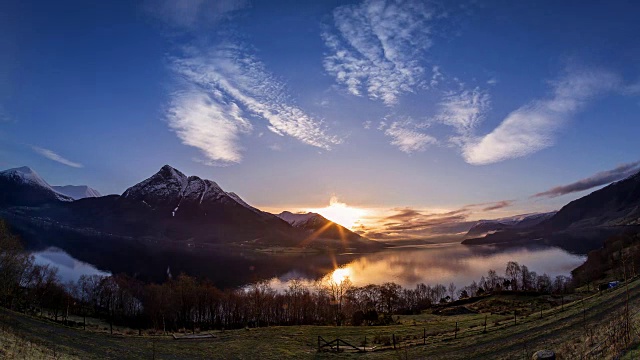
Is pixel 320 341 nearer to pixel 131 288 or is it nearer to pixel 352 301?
pixel 352 301

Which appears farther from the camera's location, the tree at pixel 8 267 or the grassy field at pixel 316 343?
the tree at pixel 8 267

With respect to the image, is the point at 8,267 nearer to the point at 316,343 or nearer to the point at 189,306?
the point at 189,306

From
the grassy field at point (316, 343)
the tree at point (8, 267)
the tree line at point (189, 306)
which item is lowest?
the tree line at point (189, 306)

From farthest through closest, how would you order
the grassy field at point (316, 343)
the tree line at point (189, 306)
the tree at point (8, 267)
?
the tree line at point (189, 306) < the tree at point (8, 267) < the grassy field at point (316, 343)

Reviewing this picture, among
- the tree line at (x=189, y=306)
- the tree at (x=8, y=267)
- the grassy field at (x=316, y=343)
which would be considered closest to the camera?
the grassy field at (x=316, y=343)

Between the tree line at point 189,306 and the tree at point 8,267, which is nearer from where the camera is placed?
the tree at point 8,267

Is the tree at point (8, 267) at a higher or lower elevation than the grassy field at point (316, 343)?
higher

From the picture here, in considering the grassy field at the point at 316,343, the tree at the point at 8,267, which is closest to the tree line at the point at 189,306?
the tree at the point at 8,267

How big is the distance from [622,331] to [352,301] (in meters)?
138

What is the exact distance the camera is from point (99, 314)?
398 ft

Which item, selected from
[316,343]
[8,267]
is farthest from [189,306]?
[316,343]

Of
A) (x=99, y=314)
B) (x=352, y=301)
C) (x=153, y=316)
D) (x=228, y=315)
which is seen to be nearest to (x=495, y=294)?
(x=352, y=301)

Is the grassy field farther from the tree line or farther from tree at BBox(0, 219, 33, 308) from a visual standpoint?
the tree line

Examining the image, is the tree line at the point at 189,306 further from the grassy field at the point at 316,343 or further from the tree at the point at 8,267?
the grassy field at the point at 316,343
